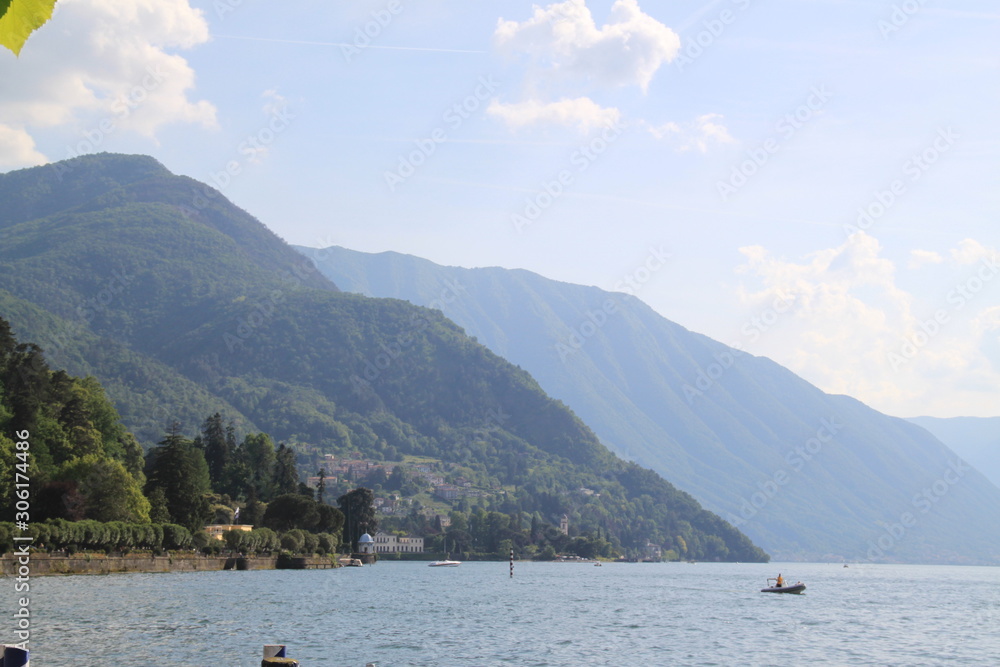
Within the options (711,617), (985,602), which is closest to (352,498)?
(985,602)

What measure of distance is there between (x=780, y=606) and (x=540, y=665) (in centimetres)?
4961

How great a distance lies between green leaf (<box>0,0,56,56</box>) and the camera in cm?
362

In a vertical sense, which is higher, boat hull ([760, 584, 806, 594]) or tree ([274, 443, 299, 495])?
tree ([274, 443, 299, 495])

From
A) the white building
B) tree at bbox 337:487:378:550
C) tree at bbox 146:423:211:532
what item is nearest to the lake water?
tree at bbox 146:423:211:532

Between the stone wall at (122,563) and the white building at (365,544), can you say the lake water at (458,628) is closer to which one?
the stone wall at (122,563)

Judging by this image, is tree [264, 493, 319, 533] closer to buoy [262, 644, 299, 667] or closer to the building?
the building

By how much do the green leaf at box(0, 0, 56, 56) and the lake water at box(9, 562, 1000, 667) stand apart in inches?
1325

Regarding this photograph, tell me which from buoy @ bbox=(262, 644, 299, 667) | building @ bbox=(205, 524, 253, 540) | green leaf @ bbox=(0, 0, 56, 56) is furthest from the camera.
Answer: building @ bbox=(205, 524, 253, 540)

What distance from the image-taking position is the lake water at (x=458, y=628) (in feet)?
131

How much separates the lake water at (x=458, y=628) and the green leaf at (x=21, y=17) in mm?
33653

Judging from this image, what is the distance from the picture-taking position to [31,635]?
3891 centimetres

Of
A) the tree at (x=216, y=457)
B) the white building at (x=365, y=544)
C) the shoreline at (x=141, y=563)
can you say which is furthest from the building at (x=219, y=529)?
the white building at (x=365, y=544)

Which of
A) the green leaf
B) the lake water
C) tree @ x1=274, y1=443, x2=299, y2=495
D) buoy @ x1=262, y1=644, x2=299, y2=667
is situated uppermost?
tree @ x1=274, y1=443, x2=299, y2=495

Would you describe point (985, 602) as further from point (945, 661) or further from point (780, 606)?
point (945, 661)
